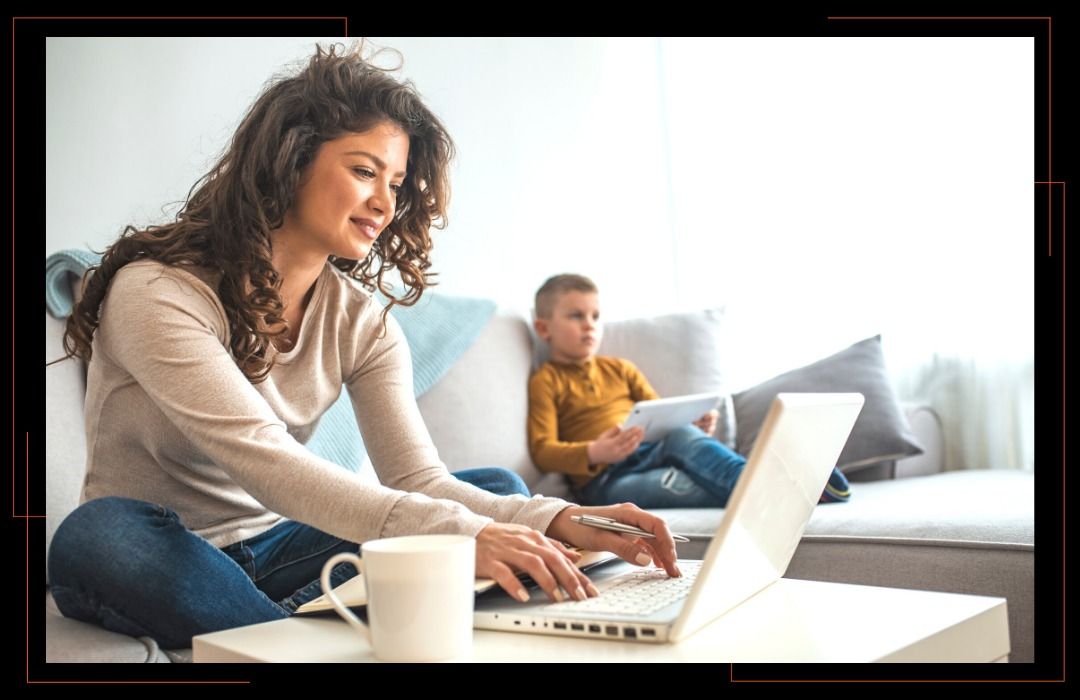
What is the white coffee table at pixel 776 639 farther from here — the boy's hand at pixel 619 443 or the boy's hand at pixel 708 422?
the boy's hand at pixel 708 422

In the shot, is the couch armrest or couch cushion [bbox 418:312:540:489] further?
the couch armrest

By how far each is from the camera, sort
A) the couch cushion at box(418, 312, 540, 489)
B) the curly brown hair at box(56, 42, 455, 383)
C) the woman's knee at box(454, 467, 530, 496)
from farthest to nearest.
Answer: the couch cushion at box(418, 312, 540, 489) → the woman's knee at box(454, 467, 530, 496) → the curly brown hair at box(56, 42, 455, 383)

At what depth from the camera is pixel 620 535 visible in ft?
3.38

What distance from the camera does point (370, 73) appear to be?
136 cm

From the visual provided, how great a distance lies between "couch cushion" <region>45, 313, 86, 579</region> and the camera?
4.83 ft

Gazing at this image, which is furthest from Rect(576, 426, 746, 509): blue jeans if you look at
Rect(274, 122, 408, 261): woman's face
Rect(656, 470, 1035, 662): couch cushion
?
Rect(274, 122, 408, 261): woman's face

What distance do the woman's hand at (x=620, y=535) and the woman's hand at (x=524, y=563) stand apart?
13 centimetres

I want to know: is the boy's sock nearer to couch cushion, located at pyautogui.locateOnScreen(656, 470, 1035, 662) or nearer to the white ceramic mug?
couch cushion, located at pyautogui.locateOnScreen(656, 470, 1035, 662)

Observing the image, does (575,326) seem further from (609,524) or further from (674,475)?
(609,524)

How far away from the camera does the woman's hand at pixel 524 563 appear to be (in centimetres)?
85

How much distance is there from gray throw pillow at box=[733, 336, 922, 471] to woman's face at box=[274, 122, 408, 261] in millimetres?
1302
